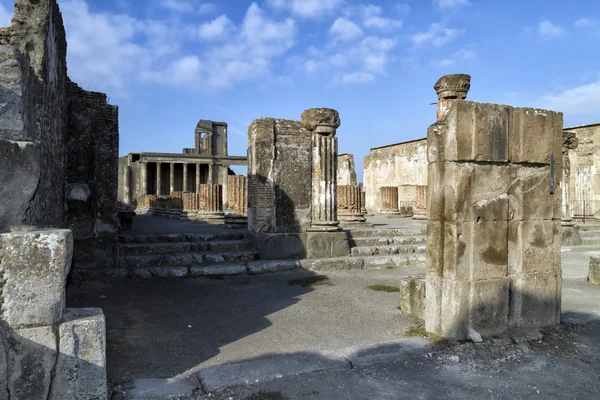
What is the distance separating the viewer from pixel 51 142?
5.29m

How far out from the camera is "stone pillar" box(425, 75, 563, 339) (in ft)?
12.8

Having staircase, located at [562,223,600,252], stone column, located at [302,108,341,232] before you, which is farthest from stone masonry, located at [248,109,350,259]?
staircase, located at [562,223,600,252]

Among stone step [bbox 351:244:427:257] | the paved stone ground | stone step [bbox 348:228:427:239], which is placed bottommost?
the paved stone ground

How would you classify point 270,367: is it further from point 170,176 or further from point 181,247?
point 170,176

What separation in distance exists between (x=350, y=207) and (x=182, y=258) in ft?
19.8

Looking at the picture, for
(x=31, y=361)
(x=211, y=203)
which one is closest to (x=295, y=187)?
(x=31, y=361)

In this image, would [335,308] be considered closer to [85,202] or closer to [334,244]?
[334,244]

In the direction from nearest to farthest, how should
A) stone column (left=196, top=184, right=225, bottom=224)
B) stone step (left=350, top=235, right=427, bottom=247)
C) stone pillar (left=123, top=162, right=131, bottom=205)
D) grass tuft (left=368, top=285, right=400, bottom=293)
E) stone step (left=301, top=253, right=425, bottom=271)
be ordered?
grass tuft (left=368, top=285, right=400, bottom=293), stone step (left=301, top=253, right=425, bottom=271), stone step (left=350, top=235, right=427, bottom=247), stone column (left=196, top=184, right=225, bottom=224), stone pillar (left=123, top=162, right=131, bottom=205)

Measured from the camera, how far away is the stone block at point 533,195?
4.15 meters

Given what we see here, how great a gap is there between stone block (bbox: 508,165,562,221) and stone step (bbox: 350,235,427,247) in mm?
5122

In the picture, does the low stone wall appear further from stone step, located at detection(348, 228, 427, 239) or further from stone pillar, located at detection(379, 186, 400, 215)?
stone pillar, located at detection(379, 186, 400, 215)

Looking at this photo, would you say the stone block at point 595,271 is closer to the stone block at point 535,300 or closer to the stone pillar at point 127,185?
the stone block at point 535,300

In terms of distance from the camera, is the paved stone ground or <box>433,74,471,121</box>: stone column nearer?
the paved stone ground

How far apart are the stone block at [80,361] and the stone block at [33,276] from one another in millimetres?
124
